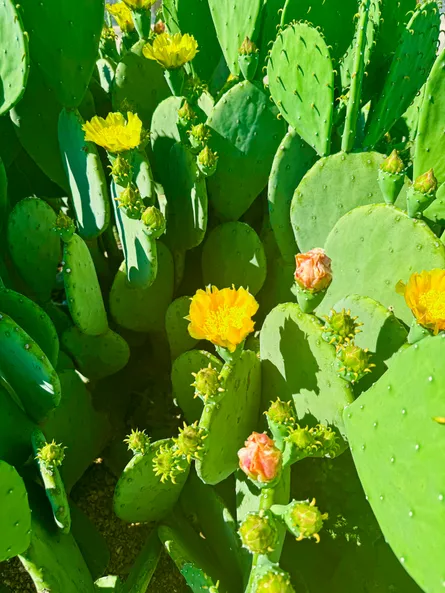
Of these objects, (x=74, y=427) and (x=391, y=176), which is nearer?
(x=391, y=176)

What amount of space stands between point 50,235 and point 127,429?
634mm

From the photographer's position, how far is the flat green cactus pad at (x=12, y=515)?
3.01 ft

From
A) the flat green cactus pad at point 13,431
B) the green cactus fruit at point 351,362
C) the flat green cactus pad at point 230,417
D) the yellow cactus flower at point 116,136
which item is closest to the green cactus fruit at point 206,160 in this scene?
the yellow cactus flower at point 116,136

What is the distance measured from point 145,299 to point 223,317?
0.57m

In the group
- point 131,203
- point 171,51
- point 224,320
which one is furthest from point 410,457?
point 171,51

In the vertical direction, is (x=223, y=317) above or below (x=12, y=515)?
above

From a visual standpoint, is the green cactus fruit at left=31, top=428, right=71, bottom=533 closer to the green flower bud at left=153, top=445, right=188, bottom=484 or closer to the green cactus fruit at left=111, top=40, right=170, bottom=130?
the green flower bud at left=153, top=445, right=188, bottom=484

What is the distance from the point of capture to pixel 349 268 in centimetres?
129

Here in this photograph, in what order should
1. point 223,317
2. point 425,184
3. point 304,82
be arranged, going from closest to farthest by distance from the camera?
point 223,317, point 425,184, point 304,82

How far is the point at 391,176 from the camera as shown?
1214mm

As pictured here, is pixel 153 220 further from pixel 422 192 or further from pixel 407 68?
pixel 407 68

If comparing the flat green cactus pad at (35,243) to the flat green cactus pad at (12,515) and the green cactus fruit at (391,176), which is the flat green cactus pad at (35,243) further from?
the green cactus fruit at (391,176)

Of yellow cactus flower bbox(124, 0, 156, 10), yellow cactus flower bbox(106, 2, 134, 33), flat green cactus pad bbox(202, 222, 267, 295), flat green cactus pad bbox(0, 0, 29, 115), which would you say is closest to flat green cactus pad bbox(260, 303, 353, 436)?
flat green cactus pad bbox(202, 222, 267, 295)

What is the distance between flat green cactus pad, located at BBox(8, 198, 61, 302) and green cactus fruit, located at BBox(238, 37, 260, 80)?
25.3 inches
